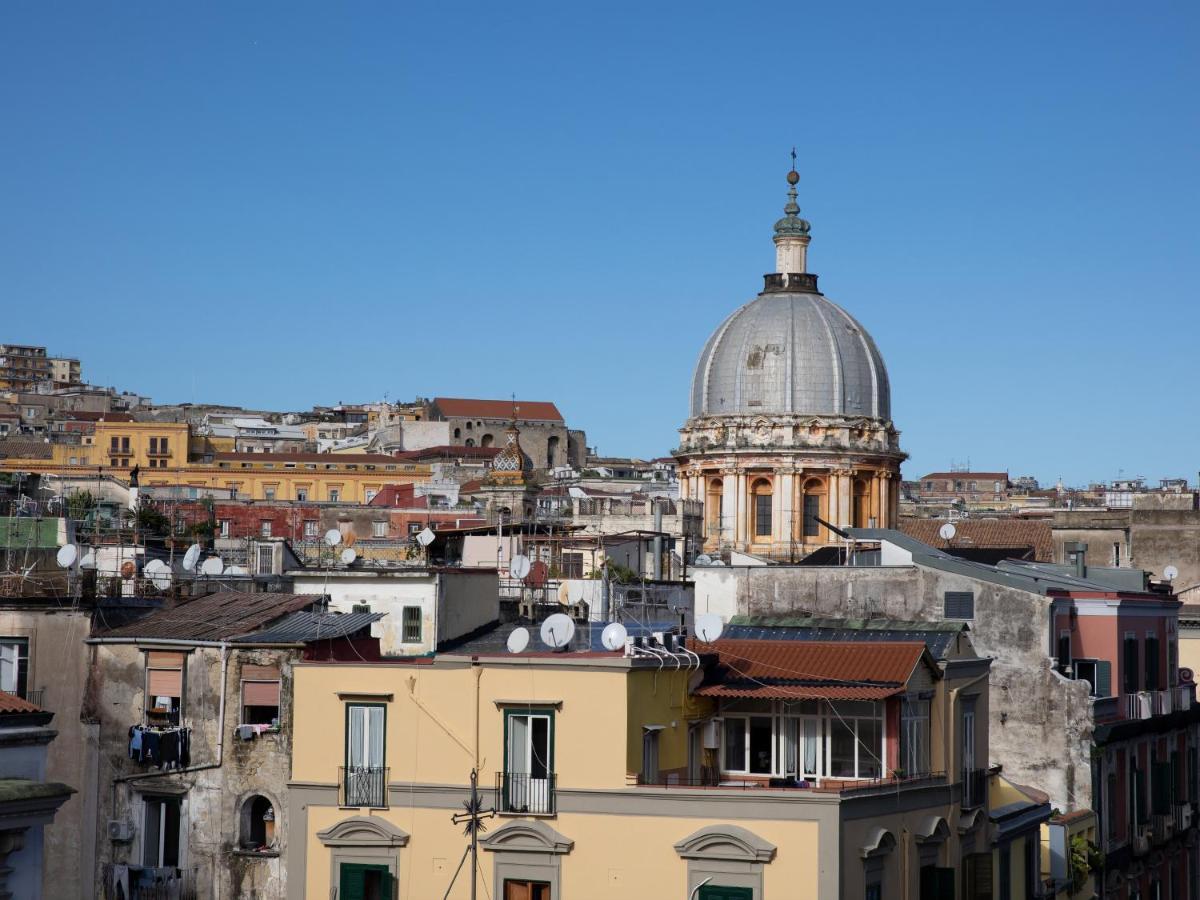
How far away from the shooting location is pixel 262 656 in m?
30.7

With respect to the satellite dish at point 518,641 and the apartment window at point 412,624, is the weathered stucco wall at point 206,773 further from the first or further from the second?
the apartment window at point 412,624

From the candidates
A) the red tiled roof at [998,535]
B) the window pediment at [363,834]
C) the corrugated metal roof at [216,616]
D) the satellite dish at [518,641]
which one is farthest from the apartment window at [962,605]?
the red tiled roof at [998,535]

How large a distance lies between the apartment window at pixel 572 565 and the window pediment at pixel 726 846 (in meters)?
26.3

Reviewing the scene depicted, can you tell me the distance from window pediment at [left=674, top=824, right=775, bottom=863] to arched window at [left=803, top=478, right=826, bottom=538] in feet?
201

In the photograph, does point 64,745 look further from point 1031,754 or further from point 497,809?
point 1031,754

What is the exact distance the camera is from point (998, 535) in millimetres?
77000

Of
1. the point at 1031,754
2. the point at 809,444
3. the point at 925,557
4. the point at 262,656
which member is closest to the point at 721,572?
the point at 925,557

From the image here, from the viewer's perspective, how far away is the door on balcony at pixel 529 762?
2745 centimetres

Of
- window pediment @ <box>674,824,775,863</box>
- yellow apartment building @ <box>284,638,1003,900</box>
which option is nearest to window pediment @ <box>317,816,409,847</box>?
yellow apartment building @ <box>284,638,1003,900</box>

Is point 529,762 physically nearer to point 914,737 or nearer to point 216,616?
point 914,737

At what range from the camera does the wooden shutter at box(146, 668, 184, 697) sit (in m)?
31.3

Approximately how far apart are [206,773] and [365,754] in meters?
3.12

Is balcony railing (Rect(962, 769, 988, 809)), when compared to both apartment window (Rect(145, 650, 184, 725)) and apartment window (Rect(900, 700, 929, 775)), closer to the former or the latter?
apartment window (Rect(900, 700, 929, 775))

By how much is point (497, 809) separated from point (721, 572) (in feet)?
48.8
